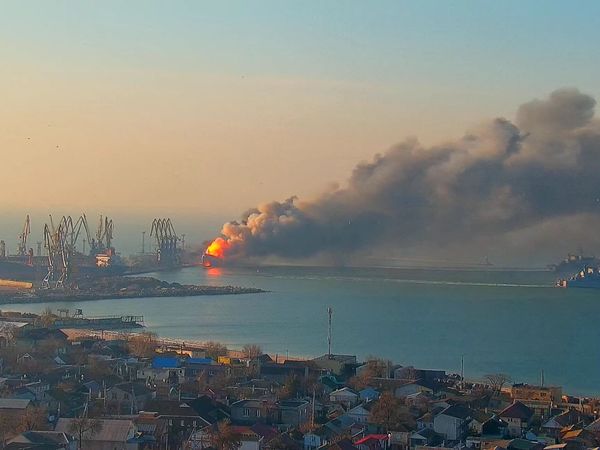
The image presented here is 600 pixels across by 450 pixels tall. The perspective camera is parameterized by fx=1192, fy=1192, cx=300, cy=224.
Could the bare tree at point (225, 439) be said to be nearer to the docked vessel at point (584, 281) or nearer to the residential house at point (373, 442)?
the residential house at point (373, 442)

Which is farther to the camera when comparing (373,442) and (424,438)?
(424,438)

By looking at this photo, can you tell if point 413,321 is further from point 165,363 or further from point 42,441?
point 42,441

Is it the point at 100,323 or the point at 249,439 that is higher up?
the point at 100,323

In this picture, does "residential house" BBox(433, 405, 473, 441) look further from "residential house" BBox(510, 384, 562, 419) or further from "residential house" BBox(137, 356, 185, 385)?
"residential house" BBox(137, 356, 185, 385)

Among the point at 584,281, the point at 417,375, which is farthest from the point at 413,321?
the point at 584,281

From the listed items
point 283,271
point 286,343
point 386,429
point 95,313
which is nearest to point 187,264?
point 283,271

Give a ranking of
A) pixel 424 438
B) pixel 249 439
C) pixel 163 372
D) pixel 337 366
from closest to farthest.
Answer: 1. pixel 249 439
2. pixel 424 438
3. pixel 163 372
4. pixel 337 366

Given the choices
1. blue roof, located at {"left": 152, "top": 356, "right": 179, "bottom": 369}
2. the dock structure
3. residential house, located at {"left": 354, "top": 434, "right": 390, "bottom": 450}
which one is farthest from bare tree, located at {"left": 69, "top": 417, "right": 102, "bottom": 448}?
the dock structure
